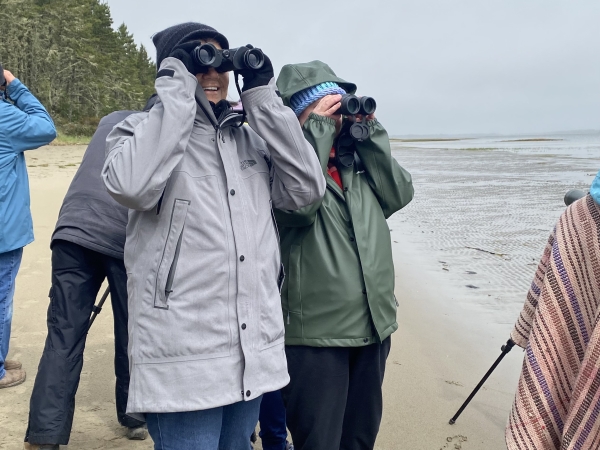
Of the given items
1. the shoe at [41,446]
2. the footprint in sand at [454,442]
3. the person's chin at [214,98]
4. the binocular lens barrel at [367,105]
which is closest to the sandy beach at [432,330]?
the footprint in sand at [454,442]

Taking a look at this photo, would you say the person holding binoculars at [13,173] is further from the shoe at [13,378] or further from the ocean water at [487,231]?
the ocean water at [487,231]

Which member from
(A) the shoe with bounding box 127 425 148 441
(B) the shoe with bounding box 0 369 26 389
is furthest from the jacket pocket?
(B) the shoe with bounding box 0 369 26 389

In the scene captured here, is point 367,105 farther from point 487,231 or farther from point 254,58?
point 487,231

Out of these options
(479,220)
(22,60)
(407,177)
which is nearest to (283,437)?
(407,177)

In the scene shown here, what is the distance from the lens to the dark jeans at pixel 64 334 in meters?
2.37

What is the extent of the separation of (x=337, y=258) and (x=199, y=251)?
0.64 metres

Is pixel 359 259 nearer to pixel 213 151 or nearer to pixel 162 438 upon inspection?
pixel 213 151

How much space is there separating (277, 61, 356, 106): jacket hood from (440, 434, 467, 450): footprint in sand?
5.88ft

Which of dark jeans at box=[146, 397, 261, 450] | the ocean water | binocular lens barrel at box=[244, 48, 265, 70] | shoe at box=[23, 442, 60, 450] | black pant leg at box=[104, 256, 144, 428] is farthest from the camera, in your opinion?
the ocean water

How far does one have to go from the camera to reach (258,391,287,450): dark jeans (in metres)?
2.53

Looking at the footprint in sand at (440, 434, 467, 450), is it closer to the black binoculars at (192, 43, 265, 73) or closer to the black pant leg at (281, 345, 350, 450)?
the black pant leg at (281, 345, 350, 450)

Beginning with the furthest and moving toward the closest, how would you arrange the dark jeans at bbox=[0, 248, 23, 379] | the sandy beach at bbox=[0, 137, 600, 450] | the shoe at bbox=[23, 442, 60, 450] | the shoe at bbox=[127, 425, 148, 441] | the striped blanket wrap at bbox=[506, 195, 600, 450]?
the dark jeans at bbox=[0, 248, 23, 379]
the sandy beach at bbox=[0, 137, 600, 450]
the shoe at bbox=[127, 425, 148, 441]
the shoe at bbox=[23, 442, 60, 450]
the striped blanket wrap at bbox=[506, 195, 600, 450]

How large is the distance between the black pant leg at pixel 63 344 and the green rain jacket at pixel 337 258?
0.96 metres

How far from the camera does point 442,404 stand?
3168mm
